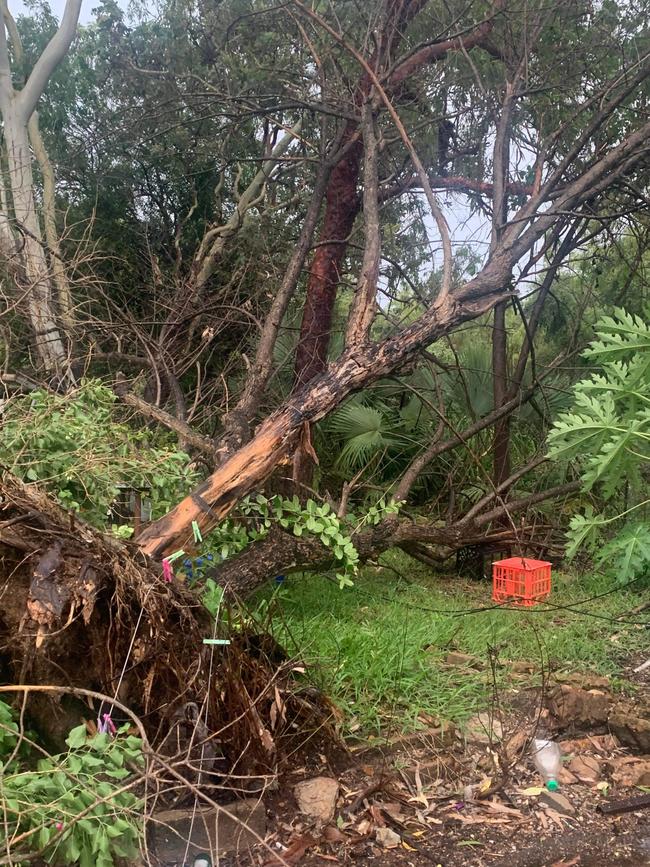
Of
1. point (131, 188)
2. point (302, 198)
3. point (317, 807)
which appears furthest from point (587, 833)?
point (131, 188)

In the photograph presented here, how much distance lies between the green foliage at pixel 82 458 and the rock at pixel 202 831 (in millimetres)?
1194

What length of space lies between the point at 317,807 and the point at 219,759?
465 mm

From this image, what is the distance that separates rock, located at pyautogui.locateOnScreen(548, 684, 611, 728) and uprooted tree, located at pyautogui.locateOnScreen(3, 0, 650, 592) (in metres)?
1.63

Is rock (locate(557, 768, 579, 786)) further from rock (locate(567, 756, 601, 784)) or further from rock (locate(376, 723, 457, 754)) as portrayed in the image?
rock (locate(376, 723, 457, 754))

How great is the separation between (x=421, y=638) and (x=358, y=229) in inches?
186

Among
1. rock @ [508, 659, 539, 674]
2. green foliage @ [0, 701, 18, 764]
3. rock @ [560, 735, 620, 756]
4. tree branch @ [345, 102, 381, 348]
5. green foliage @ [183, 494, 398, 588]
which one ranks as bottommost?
rock @ [560, 735, 620, 756]

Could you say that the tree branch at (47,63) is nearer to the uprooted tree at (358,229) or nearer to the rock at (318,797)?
the uprooted tree at (358,229)

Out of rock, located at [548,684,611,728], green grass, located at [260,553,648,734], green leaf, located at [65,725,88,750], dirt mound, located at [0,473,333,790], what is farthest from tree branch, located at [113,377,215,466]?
green leaf, located at [65,725,88,750]

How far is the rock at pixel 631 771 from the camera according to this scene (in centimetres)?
319

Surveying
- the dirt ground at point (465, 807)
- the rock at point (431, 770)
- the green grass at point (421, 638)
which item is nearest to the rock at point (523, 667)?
the green grass at point (421, 638)

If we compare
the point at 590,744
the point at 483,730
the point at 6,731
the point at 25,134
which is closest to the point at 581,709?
the point at 590,744

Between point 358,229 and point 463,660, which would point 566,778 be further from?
point 358,229

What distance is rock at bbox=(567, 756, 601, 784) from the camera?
10.7 feet

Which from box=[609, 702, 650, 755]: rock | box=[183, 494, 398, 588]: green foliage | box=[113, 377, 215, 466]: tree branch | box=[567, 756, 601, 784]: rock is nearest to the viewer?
box=[567, 756, 601, 784]: rock
